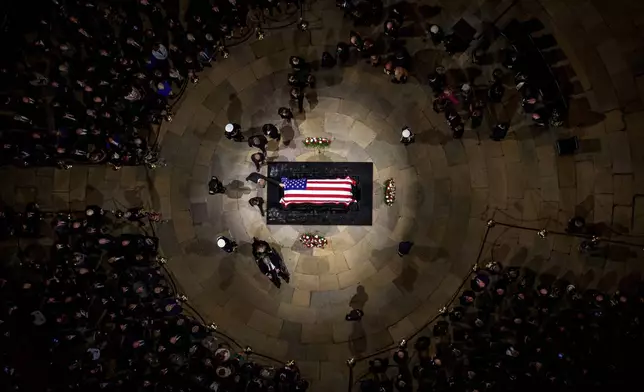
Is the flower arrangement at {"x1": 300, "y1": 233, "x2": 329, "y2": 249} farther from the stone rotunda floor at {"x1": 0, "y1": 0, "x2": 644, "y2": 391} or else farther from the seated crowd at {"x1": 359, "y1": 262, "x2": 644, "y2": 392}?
the seated crowd at {"x1": 359, "y1": 262, "x2": 644, "y2": 392}

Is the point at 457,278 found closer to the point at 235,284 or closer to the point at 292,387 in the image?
the point at 292,387

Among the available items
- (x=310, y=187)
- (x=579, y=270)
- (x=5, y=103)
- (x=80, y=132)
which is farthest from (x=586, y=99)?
(x=5, y=103)

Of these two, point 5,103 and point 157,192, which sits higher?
point 5,103

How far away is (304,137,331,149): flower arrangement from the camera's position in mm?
18469

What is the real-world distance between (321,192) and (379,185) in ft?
8.40

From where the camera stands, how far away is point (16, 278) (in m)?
18.4

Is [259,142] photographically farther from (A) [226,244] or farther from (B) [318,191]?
(A) [226,244]

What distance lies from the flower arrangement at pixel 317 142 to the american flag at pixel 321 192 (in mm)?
1818

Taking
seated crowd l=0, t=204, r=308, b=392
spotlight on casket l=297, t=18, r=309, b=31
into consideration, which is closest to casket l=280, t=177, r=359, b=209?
seated crowd l=0, t=204, r=308, b=392

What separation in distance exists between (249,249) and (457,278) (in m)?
7.59

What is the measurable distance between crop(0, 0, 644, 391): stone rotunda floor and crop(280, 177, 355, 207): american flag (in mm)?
1662

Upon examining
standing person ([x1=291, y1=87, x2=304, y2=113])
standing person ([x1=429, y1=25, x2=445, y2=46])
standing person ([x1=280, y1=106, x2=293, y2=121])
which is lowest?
standing person ([x1=280, y1=106, x2=293, y2=121])

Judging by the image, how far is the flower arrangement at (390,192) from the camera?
18.2 m

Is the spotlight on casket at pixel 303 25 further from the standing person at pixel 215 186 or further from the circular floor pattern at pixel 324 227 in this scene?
the standing person at pixel 215 186
